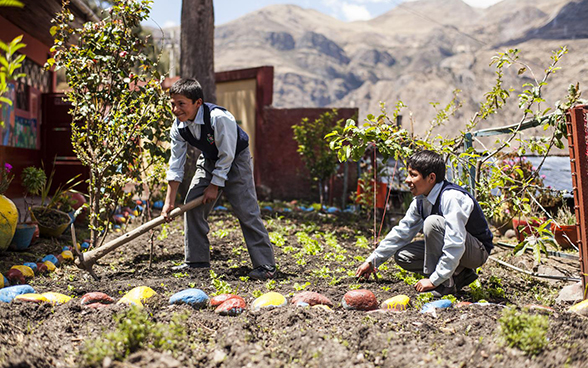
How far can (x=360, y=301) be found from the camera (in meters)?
2.89

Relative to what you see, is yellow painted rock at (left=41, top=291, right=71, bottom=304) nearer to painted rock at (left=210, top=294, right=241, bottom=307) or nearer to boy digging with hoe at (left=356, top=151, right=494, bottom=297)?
painted rock at (left=210, top=294, right=241, bottom=307)

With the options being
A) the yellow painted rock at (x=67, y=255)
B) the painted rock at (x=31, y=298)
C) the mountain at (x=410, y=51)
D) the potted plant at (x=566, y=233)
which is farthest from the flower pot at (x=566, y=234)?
the mountain at (x=410, y=51)

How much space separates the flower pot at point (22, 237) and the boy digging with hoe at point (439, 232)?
3072 mm

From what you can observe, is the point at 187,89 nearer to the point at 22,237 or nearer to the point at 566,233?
the point at 22,237

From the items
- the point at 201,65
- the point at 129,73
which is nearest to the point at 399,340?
the point at 129,73

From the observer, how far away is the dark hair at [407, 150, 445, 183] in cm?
321

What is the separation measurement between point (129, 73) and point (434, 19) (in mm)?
98533

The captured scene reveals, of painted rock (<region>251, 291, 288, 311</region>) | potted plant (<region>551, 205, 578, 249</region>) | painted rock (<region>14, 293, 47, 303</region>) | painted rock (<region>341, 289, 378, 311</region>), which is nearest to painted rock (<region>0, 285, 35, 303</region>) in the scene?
painted rock (<region>14, 293, 47, 303</region>)

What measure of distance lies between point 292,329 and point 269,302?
482 millimetres

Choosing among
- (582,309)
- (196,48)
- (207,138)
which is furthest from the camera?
(196,48)

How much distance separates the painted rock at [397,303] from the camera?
9.54 ft

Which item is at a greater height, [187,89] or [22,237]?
[187,89]

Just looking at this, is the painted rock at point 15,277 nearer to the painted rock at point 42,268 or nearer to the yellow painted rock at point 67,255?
the painted rock at point 42,268

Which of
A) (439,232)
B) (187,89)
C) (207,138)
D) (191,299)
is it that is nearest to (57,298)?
(191,299)
